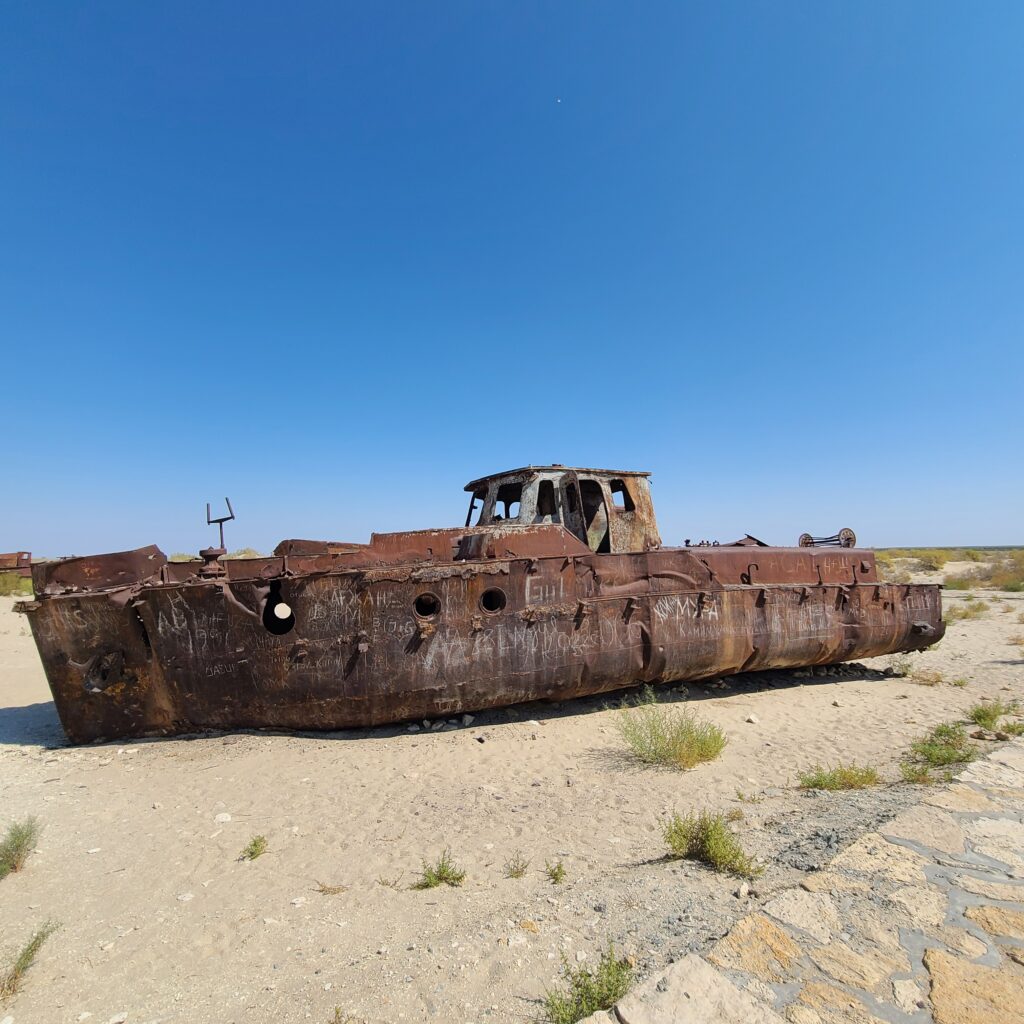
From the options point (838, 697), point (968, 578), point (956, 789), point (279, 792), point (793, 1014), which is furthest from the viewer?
point (968, 578)

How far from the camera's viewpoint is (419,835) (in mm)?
3516

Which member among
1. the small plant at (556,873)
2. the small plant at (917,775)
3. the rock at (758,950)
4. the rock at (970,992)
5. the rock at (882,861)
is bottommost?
the small plant at (556,873)

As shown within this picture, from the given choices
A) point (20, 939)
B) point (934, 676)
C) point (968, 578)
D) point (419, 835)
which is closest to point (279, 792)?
point (419, 835)

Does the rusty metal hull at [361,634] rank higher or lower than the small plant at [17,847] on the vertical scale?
higher

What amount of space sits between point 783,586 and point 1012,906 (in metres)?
4.91

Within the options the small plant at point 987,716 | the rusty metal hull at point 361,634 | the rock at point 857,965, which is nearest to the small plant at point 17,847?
the rusty metal hull at point 361,634

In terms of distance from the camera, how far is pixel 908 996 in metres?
1.70

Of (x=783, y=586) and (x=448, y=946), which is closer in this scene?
(x=448, y=946)

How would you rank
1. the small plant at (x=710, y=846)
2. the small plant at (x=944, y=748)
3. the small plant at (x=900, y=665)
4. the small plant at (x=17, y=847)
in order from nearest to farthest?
the small plant at (x=710, y=846)
the small plant at (x=17, y=847)
the small plant at (x=944, y=748)
the small plant at (x=900, y=665)

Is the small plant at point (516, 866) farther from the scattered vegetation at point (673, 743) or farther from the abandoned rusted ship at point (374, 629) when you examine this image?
the abandoned rusted ship at point (374, 629)

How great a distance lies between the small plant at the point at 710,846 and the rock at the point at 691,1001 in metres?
0.84

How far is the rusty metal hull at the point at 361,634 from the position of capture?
515 cm

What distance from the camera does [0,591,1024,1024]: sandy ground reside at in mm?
2162

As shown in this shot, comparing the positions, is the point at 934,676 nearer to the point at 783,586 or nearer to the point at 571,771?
the point at 783,586
